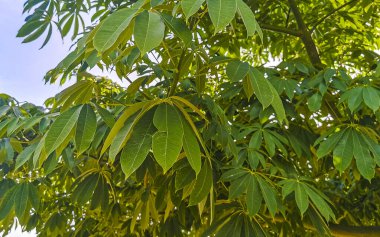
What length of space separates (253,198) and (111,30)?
672 millimetres

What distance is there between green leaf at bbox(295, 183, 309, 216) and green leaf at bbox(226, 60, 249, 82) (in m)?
0.45

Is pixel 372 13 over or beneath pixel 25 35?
over

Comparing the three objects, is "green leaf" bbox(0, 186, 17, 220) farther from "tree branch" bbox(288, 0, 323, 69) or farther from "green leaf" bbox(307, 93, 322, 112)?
"tree branch" bbox(288, 0, 323, 69)

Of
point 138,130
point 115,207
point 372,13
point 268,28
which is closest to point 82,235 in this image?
point 115,207

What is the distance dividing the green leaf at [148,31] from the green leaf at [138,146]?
0.17 metres

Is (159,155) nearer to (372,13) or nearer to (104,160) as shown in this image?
(104,160)

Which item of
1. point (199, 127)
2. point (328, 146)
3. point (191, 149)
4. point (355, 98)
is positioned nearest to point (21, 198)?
point (199, 127)

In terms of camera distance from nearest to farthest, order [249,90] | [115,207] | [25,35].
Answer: [249,90] < [25,35] < [115,207]

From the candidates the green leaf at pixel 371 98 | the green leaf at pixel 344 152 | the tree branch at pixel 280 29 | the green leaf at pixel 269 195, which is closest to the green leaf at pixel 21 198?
the green leaf at pixel 269 195

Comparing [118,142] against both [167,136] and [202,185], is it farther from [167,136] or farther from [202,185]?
[202,185]

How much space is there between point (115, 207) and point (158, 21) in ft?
4.60

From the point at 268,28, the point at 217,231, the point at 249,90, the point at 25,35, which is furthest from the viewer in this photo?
the point at 268,28

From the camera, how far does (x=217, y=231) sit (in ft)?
4.81

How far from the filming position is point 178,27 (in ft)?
2.98
